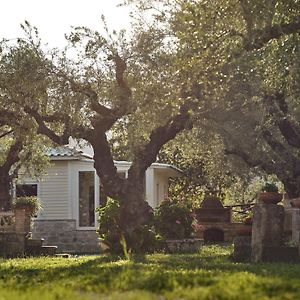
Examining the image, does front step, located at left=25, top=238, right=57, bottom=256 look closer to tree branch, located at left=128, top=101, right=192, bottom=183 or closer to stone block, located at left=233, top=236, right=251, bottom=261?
tree branch, located at left=128, top=101, right=192, bottom=183

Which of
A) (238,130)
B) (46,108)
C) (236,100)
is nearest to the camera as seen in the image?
(46,108)

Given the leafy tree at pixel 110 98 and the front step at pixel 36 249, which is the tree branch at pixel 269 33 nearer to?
the leafy tree at pixel 110 98

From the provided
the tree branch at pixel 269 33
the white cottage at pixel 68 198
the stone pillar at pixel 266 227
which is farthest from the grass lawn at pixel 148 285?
the white cottage at pixel 68 198

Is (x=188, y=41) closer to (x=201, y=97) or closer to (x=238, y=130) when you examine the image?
(x=201, y=97)

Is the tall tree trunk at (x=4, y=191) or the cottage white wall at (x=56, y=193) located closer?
the tall tree trunk at (x=4, y=191)

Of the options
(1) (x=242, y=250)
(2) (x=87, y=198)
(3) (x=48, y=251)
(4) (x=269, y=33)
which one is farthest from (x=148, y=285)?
(2) (x=87, y=198)

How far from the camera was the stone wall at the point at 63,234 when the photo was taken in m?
28.0

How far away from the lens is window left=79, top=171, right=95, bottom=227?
2892cm

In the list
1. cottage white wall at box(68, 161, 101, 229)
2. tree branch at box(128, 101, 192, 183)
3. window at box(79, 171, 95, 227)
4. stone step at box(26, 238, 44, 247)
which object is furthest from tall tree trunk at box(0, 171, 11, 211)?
window at box(79, 171, 95, 227)

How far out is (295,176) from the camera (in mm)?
24484

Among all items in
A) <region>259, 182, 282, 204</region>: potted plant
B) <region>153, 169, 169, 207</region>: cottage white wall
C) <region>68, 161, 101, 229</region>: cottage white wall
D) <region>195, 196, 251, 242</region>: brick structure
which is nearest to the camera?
<region>259, 182, 282, 204</region>: potted plant

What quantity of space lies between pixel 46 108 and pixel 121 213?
10.6 feet

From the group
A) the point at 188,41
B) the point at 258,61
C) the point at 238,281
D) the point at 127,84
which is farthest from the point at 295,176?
the point at 238,281

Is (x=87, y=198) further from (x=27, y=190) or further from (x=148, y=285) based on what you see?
(x=148, y=285)
